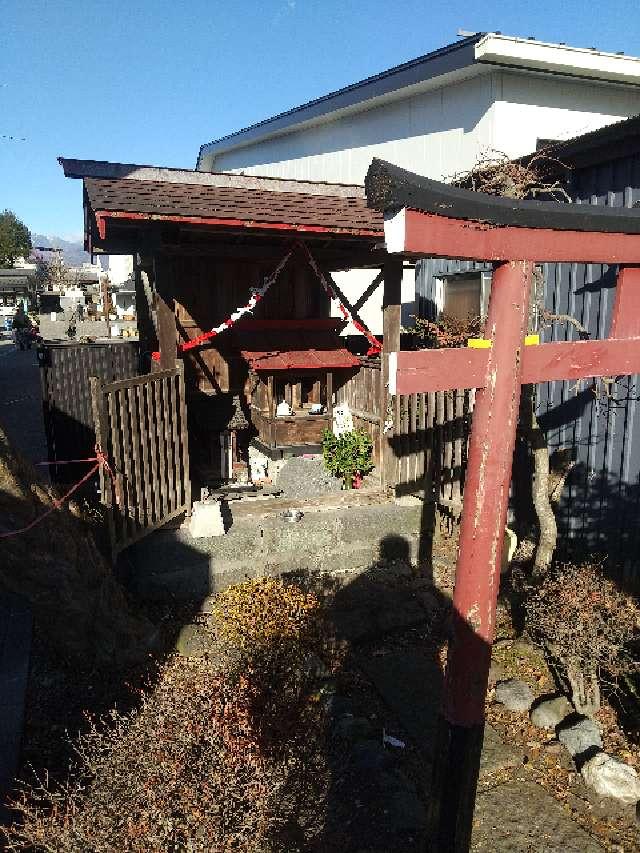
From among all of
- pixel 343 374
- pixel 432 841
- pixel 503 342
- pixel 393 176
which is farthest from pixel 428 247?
pixel 343 374

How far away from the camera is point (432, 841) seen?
3.98 m

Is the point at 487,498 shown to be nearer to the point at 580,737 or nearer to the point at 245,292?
the point at 580,737

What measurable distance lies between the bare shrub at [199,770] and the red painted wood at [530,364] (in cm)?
331

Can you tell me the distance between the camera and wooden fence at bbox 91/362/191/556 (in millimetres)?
7016

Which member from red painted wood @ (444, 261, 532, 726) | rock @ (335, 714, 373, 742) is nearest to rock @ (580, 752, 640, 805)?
rock @ (335, 714, 373, 742)

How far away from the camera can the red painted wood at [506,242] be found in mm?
3121

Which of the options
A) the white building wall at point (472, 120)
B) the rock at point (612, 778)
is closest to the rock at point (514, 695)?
the rock at point (612, 778)

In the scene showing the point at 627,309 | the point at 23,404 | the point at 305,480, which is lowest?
the point at 23,404

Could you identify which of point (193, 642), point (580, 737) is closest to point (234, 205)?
point (193, 642)

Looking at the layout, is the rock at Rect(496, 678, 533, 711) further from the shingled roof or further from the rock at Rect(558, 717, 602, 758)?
the shingled roof

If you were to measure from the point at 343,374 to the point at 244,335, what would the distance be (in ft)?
6.91

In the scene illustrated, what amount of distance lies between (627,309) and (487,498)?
1.92m

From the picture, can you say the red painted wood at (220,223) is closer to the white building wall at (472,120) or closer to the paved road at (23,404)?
the paved road at (23,404)

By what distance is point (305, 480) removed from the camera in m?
10.2
